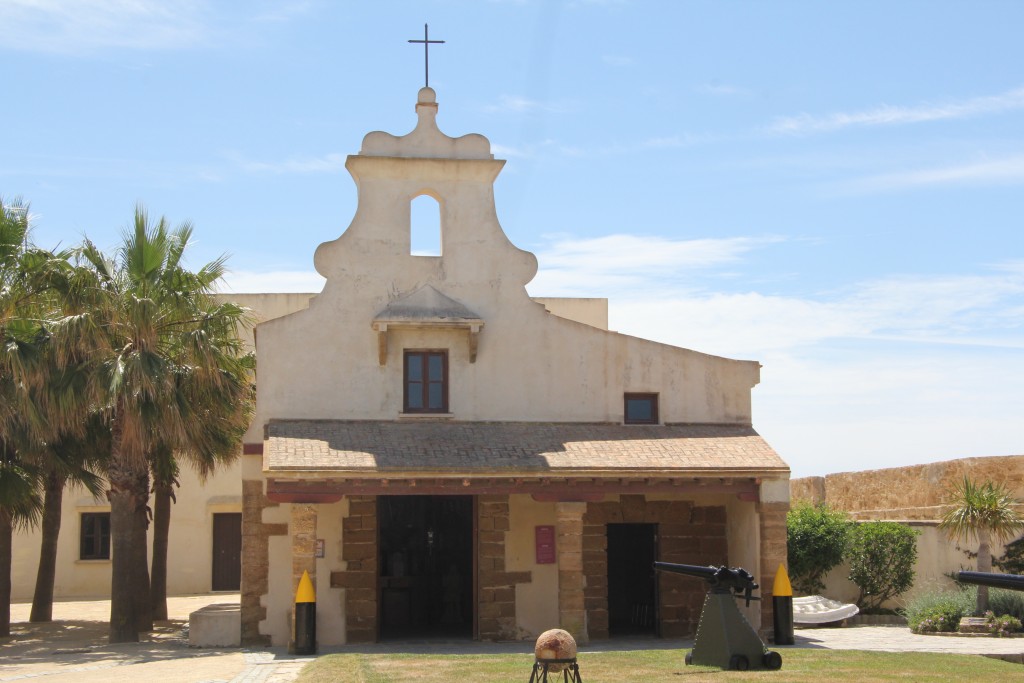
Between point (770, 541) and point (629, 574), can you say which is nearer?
point (770, 541)

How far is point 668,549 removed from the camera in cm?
2122

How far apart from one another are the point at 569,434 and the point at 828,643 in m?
5.07

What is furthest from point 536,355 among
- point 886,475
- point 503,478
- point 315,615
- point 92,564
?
Result: point 92,564

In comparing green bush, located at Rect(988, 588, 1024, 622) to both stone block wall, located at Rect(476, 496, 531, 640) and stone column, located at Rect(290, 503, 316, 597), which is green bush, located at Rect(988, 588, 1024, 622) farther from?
stone column, located at Rect(290, 503, 316, 597)

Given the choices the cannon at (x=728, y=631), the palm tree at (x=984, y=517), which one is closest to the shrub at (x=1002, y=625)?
the palm tree at (x=984, y=517)

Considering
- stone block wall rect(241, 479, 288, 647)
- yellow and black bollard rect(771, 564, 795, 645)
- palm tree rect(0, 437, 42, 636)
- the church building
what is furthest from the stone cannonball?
palm tree rect(0, 437, 42, 636)

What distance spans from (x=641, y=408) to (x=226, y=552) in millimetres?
15163

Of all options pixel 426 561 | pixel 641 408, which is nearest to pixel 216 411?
pixel 426 561

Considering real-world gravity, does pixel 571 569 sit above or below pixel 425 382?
below

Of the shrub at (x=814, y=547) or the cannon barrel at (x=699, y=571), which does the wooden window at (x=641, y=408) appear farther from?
the cannon barrel at (x=699, y=571)

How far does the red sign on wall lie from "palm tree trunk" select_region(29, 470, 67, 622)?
9025mm

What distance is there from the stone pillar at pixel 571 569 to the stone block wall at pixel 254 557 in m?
4.30

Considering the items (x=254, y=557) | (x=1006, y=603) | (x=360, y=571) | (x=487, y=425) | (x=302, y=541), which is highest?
(x=487, y=425)

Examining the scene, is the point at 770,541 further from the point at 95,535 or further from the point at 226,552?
the point at 95,535
